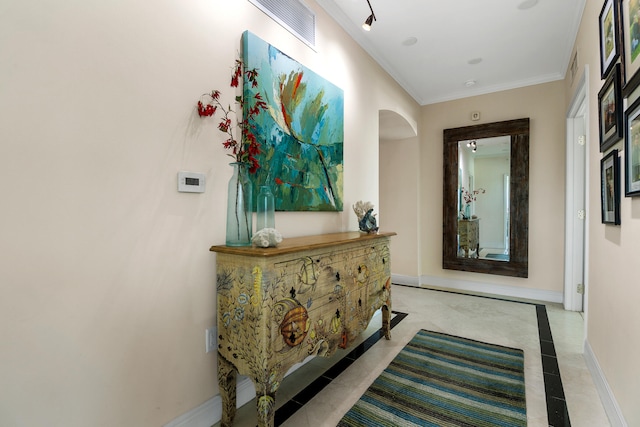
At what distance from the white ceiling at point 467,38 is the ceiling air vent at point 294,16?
12.3 inches

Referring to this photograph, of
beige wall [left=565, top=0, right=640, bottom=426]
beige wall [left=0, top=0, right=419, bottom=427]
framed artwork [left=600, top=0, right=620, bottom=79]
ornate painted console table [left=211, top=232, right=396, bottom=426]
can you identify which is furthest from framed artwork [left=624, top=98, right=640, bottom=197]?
beige wall [left=0, top=0, right=419, bottom=427]

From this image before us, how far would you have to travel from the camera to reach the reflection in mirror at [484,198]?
430cm

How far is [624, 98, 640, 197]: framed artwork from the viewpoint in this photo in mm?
1399

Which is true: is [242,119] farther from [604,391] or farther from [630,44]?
[604,391]

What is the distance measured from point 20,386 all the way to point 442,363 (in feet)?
7.97

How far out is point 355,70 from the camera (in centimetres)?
307

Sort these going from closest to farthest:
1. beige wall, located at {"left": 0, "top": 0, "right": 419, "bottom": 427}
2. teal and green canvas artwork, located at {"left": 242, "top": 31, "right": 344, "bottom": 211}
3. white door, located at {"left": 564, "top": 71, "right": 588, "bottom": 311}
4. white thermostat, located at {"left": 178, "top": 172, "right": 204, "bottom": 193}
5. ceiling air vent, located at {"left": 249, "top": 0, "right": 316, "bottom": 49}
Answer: beige wall, located at {"left": 0, "top": 0, "right": 419, "bottom": 427}, white thermostat, located at {"left": 178, "top": 172, "right": 204, "bottom": 193}, teal and green canvas artwork, located at {"left": 242, "top": 31, "right": 344, "bottom": 211}, ceiling air vent, located at {"left": 249, "top": 0, "right": 316, "bottom": 49}, white door, located at {"left": 564, "top": 71, "right": 588, "bottom": 311}

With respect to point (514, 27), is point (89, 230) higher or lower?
lower

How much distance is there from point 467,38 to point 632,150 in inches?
88.5

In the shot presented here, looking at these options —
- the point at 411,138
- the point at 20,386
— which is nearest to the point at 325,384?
the point at 20,386

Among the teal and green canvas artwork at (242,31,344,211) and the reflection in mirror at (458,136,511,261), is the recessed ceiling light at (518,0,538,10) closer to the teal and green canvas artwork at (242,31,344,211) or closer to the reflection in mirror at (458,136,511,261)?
the teal and green canvas artwork at (242,31,344,211)

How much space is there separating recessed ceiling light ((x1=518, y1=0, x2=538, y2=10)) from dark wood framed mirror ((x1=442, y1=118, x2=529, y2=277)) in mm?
1822

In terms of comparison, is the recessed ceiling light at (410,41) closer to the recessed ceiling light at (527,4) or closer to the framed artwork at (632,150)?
the recessed ceiling light at (527,4)

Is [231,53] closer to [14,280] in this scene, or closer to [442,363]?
[14,280]
